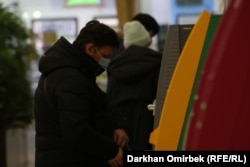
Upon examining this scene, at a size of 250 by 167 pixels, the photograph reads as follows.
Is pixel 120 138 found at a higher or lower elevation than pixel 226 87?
lower

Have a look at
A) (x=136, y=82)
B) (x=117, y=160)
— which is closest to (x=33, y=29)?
(x=136, y=82)

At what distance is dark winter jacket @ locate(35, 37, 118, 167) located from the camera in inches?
83.7

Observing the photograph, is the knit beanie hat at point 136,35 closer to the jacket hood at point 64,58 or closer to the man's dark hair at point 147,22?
the man's dark hair at point 147,22

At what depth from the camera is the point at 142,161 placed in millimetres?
1007

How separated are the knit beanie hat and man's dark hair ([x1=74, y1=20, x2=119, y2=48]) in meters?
1.24

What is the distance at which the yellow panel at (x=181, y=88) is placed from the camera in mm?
1074

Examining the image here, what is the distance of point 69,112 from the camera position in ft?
6.93

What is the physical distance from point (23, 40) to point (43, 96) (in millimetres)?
3347

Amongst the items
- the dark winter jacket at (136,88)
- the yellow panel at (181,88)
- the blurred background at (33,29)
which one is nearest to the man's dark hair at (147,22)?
the dark winter jacket at (136,88)

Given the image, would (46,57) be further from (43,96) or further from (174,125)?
(174,125)

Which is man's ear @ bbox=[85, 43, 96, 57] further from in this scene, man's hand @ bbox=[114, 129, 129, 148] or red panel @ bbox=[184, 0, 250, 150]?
red panel @ bbox=[184, 0, 250, 150]

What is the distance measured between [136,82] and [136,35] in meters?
0.34

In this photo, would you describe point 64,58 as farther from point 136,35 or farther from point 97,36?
point 136,35

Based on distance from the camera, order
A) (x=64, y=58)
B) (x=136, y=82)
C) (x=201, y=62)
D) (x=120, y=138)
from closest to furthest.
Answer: (x=201, y=62), (x=64, y=58), (x=120, y=138), (x=136, y=82)
